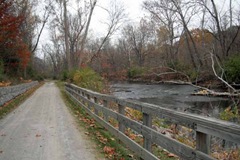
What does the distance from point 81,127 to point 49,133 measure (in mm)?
1194

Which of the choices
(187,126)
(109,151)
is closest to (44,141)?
(109,151)

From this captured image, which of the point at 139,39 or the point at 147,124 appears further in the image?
the point at 139,39

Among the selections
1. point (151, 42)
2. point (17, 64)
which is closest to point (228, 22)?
point (17, 64)

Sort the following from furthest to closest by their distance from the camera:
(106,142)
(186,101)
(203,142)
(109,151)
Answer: (186,101) < (106,142) < (109,151) < (203,142)

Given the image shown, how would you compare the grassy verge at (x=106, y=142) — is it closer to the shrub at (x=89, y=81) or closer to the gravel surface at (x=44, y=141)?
the gravel surface at (x=44, y=141)

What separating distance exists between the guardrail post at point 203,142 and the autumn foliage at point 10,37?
57.4ft

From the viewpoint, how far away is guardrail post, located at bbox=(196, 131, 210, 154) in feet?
10.2

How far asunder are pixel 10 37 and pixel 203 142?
22.5 metres

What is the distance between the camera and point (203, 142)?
124 inches

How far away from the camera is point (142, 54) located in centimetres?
7338

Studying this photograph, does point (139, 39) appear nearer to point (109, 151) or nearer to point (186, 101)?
point (186, 101)

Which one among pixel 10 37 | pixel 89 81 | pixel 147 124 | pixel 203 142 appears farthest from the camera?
pixel 10 37

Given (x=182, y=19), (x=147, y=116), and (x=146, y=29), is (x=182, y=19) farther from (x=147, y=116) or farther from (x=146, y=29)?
(x=146, y=29)

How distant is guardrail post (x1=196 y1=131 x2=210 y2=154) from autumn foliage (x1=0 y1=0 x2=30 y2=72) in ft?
57.4
